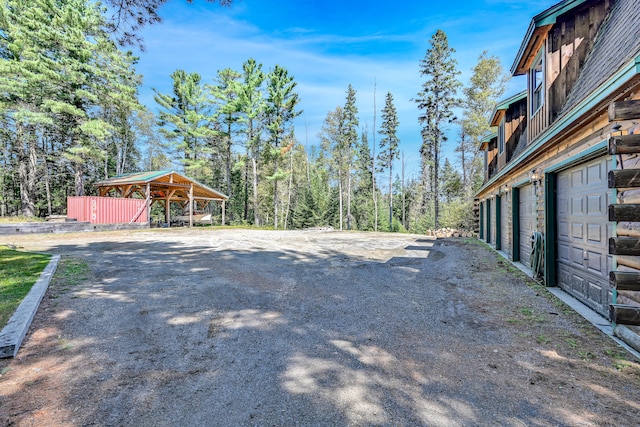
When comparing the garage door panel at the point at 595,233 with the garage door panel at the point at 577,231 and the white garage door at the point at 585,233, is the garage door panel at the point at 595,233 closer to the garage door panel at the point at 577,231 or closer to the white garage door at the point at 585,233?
the white garage door at the point at 585,233

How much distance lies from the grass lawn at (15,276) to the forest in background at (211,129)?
28.9 feet

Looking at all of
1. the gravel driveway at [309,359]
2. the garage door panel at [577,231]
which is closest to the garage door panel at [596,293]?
the gravel driveway at [309,359]

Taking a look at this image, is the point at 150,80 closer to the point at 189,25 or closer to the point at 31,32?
the point at 31,32

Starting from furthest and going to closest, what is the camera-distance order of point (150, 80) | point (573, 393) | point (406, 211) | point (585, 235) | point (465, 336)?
A: point (406, 211), point (150, 80), point (585, 235), point (465, 336), point (573, 393)

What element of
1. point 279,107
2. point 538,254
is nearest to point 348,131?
point 279,107

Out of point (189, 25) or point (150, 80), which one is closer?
point (189, 25)

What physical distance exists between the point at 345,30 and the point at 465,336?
14834 millimetres

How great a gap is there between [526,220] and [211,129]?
81.6 feet

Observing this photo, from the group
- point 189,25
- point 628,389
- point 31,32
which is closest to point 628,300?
point 628,389

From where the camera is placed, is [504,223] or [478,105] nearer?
[504,223]

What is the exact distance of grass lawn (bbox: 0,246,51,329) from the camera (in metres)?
3.55

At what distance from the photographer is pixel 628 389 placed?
2223 millimetres

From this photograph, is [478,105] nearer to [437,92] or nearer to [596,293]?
[437,92]

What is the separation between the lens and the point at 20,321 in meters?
3.11
